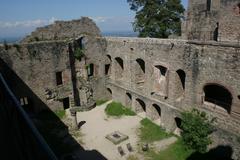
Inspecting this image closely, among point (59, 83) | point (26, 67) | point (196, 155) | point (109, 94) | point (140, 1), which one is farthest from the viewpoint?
point (140, 1)

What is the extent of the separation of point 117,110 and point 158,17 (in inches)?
557

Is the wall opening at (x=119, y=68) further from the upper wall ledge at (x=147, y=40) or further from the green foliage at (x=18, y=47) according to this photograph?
the green foliage at (x=18, y=47)

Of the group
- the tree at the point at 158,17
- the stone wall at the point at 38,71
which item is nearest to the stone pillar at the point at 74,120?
the stone wall at the point at 38,71

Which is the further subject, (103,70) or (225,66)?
(103,70)

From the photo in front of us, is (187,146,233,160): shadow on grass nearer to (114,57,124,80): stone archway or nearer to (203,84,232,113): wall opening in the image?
(203,84,232,113): wall opening

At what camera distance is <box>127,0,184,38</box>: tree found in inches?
1110

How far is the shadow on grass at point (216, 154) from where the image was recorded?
12973 millimetres

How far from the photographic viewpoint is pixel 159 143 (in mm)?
15312

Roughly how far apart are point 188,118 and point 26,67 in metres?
12.5

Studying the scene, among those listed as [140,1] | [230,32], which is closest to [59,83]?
[230,32]

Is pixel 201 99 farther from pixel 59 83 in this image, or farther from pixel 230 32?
pixel 59 83

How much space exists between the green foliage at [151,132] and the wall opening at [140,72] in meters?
3.34

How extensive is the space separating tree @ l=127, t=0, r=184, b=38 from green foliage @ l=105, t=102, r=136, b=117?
1222cm

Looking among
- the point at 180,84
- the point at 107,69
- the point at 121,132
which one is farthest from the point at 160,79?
the point at 107,69
